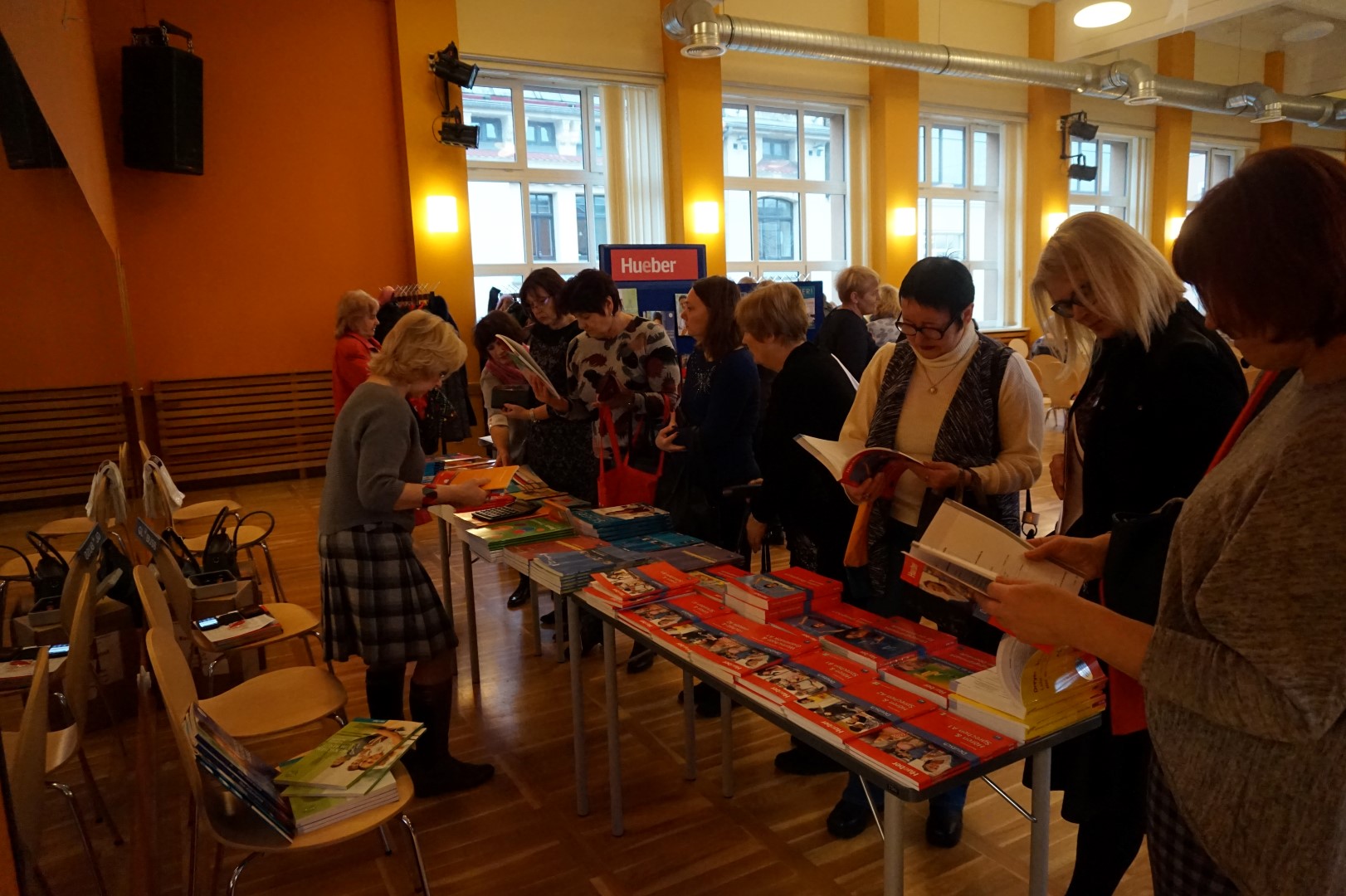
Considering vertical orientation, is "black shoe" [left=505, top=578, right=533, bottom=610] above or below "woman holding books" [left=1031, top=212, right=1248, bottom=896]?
below

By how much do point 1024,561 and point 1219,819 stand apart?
0.51 metres

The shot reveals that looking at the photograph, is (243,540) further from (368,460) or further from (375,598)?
(368,460)

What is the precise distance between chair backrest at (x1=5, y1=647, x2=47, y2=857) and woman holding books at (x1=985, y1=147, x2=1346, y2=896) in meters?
A: 1.59

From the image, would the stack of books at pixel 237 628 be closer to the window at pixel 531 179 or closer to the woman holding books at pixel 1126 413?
the woman holding books at pixel 1126 413

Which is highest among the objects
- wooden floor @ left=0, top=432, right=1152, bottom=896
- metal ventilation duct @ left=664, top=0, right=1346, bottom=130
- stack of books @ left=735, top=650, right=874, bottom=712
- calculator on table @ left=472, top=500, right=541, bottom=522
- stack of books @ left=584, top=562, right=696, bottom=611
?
metal ventilation duct @ left=664, top=0, right=1346, bottom=130

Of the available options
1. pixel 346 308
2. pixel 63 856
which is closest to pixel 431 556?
pixel 346 308

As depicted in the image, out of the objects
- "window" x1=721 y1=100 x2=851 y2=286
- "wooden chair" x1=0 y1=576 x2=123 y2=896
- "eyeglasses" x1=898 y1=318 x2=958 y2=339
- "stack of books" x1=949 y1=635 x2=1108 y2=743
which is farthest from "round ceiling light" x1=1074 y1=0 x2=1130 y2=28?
"wooden chair" x1=0 y1=576 x2=123 y2=896

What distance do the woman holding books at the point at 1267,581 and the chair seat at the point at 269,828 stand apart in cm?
148

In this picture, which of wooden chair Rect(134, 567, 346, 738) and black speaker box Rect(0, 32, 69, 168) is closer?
black speaker box Rect(0, 32, 69, 168)

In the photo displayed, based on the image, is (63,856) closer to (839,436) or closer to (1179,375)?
(839,436)

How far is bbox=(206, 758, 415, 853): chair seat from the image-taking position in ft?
5.61

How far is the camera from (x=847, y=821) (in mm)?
2406

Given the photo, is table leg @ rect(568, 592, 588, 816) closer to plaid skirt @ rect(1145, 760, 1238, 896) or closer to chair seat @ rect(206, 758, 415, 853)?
chair seat @ rect(206, 758, 415, 853)

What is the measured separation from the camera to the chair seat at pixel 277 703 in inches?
88.6
